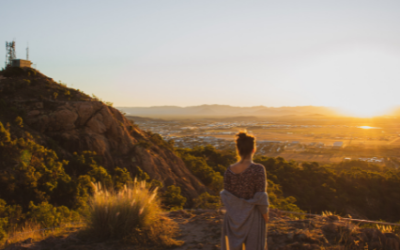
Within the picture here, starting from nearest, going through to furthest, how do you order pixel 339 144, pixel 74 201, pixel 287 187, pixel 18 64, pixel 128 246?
pixel 128 246
pixel 74 201
pixel 18 64
pixel 287 187
pixel 339 144

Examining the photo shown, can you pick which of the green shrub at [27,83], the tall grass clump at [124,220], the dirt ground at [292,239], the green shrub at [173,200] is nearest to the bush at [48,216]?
the dirt ground at [292,239]

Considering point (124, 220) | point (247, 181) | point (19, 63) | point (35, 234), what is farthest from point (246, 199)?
point (19, 63)

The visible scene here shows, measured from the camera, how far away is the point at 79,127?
49.6ft

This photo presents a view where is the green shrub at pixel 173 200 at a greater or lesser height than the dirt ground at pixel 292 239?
lesser

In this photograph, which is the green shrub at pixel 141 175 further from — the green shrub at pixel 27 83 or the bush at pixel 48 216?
the green shrub at pixel 27 83

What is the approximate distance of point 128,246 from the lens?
523 centimetres

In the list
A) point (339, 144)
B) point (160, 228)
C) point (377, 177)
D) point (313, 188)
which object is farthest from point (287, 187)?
point (339, 144)

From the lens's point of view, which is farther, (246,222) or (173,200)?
(173,200)

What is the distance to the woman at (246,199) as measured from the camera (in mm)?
3297

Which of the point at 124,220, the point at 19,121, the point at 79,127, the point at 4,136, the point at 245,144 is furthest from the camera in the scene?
the point at 79,127

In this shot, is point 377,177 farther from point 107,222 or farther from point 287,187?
point 107,222

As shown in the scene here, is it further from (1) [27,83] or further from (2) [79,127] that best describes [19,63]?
(2) [79,127]

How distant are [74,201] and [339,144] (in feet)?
265

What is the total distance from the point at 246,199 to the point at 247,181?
25 cm
